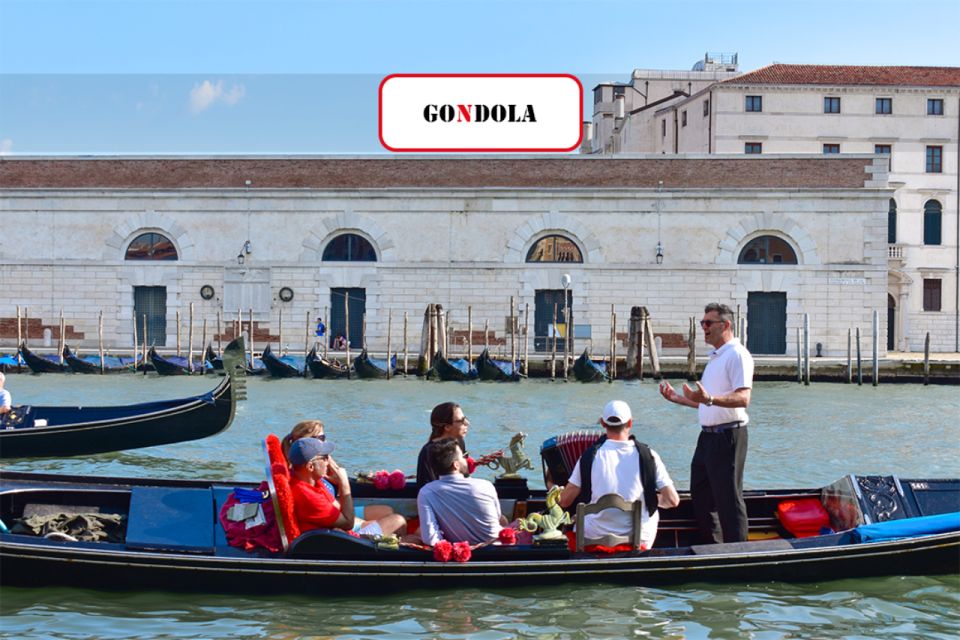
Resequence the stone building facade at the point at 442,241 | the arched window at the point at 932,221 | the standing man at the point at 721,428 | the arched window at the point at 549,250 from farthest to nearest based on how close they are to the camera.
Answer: the arched window at the point at 932,221 → the arched window at the point at 549,250 → the stone building facade at the point at 442,241 → the standing man at the point at 721,428

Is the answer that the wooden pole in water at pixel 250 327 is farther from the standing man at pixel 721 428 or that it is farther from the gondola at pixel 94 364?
the standing man at pixel 721 428

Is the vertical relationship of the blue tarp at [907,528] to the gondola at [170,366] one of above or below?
below

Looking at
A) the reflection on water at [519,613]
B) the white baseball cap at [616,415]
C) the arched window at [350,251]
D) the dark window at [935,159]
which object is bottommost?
the reflection on water at [519,613]

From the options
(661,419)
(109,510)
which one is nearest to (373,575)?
(109,510)

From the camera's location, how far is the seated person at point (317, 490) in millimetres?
6598

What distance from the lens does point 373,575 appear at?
6957 millimetres

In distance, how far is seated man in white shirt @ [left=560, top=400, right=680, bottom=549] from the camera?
6598mm

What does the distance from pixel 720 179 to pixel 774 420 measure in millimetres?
11292

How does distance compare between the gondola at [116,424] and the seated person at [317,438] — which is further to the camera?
the gondola at [116,424]

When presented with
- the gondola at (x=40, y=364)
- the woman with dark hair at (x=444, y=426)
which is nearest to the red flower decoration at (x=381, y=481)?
the woman with dark hair at (x=444, y=426)

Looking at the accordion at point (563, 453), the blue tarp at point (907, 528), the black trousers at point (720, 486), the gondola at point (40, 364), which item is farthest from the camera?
the gondola at point (40, 364)

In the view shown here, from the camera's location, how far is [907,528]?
7.29 metres

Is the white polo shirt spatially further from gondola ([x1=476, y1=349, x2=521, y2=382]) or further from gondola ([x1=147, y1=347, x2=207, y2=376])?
gondola ([x1=147, y1=347, x2=207, y2=376])

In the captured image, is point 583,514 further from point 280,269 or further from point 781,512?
point 280,269
